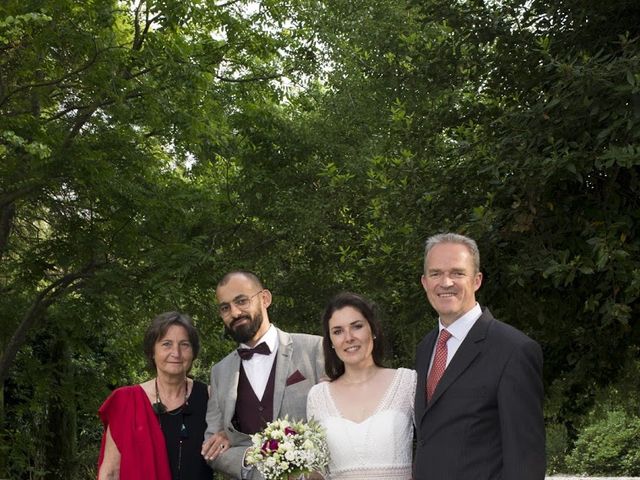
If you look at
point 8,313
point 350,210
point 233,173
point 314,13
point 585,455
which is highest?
point 314,13

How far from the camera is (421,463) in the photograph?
411 centimetres

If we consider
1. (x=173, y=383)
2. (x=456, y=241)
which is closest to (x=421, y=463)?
(x=456, y=241)

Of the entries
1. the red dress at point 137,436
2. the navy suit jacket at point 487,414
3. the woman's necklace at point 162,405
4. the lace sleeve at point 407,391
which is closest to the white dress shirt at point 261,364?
the woman's necklace at point 162,405

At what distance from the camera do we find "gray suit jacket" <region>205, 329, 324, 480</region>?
5156 millimetres

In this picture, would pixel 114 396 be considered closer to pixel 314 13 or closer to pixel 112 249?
pixel 112 249

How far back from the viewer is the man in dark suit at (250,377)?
17.0ft

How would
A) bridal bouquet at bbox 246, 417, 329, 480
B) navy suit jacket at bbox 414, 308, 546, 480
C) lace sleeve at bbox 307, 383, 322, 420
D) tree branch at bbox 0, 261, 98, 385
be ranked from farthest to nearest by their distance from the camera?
tree branch at bbox 0, 261, 98, 385
lace sleeve at bbox 307, 383, 322, 420
bridal bouquet at bbox 246, 417, 329, 480
navy suit jacket at bbox 414, 308, 546, 480

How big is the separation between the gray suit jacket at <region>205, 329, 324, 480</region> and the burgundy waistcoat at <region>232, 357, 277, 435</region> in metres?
0.04

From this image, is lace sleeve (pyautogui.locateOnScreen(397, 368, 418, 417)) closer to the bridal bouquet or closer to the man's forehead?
the bridal bouquet

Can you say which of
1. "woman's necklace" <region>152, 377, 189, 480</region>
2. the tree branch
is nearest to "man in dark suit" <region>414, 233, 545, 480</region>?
"woman's necklace" <region>152, 377, 189, 480</region>

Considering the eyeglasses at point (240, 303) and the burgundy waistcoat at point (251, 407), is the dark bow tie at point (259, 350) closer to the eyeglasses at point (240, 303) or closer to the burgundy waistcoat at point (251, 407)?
the burgundy waistcoat at point (251, 407)

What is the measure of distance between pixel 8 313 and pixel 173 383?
10.4 metres

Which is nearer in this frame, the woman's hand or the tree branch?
the woman's hand

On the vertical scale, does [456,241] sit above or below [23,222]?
below
